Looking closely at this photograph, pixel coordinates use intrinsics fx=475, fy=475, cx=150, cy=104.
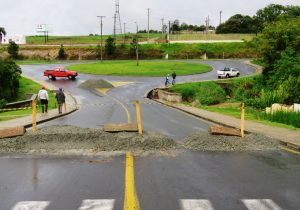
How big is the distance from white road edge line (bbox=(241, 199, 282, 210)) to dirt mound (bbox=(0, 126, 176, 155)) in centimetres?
554

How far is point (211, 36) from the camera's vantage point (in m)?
133

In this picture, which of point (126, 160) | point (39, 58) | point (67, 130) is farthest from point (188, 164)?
point (39, 58)

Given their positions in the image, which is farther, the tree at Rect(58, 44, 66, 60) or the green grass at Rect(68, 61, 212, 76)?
the tree at Rect(58, 44, 66, 60)

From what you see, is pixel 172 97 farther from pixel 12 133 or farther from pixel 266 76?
pixel 12 133

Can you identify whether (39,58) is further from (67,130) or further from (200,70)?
(67,130)

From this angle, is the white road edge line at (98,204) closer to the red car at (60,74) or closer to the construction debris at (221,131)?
the construction debris at (221,131)

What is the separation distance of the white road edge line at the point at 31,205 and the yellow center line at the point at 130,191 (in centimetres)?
138

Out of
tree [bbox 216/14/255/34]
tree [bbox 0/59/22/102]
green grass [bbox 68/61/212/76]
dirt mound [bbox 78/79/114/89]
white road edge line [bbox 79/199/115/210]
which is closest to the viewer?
white road edge line [bbox 79/199/115/210]

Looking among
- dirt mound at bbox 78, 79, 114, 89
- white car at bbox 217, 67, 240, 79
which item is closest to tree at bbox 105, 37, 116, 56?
white car at bbox 217, 67, 240, 79

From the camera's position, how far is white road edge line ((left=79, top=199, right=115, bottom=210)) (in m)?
7.81

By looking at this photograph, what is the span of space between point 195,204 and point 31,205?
2.77 m

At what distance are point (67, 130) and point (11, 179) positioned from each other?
5412 millimetres

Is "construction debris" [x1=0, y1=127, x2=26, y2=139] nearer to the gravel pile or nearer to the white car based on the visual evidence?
the gravel pile

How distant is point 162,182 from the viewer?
9.70m
